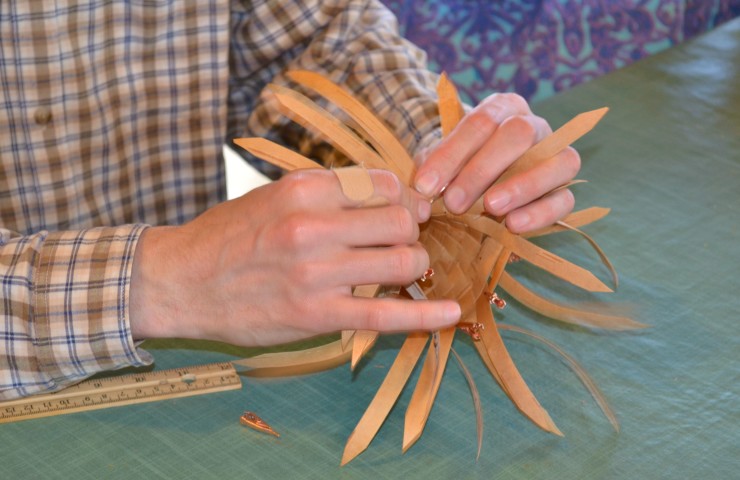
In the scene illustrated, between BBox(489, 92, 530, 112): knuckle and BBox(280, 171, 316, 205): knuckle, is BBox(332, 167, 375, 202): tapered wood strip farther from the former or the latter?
BBox(489, 92, 530, 112): knuckle

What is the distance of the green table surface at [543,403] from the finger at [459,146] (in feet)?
0.58

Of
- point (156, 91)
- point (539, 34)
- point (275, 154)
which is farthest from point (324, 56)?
point (539, 34)

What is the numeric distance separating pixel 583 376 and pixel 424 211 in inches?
8.7

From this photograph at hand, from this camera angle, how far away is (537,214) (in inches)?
37.0

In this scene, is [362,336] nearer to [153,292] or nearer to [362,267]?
[362,267]

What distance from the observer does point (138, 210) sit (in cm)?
141

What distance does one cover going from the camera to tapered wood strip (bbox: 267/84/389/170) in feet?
2.90

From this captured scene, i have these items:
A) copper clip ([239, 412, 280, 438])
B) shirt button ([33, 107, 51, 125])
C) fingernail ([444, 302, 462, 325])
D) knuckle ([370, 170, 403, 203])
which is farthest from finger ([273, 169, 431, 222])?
shirt button ([33, 107, 51, 125])

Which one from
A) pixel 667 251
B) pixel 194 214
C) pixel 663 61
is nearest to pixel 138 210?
pixel 194 214

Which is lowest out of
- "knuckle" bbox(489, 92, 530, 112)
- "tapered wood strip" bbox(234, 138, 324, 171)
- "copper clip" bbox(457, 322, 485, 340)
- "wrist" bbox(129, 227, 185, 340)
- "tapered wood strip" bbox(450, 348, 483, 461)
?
"tapered wood strip" bbox(450, 348, 483, 461)

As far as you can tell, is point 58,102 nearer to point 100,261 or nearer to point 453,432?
point 100,261

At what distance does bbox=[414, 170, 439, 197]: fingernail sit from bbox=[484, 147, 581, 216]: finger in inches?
2.0

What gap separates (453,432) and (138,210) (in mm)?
717

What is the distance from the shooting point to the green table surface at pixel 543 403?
2.70ft
